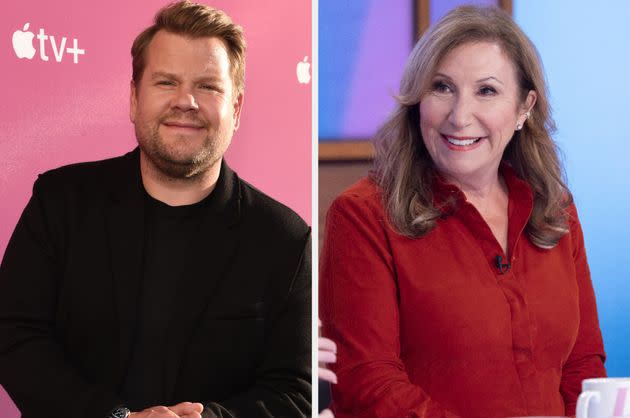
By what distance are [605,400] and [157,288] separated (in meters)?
0.96

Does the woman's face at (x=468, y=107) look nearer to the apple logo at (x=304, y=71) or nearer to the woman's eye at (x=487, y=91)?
the woman's eye at (x=487, y=91)

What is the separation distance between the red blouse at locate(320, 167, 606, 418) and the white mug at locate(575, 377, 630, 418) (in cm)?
24

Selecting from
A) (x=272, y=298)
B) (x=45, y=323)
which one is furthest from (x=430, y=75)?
(x=45, y=323)

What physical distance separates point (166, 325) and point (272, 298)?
0.24 m

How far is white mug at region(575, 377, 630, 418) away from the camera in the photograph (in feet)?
6.17

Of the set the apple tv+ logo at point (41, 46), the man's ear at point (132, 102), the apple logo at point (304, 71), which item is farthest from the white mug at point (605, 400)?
the apple tv+ logo at point (41, 46)

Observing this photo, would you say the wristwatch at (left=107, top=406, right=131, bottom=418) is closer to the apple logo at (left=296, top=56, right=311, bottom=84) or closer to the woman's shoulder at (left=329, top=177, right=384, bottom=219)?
the woman's shoulder at (left=329, top=177, right=384, bottom=219)

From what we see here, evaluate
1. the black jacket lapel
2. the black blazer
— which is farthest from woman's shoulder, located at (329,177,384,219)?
the black jacket lapel

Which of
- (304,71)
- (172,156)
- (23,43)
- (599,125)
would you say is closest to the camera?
(23,43)

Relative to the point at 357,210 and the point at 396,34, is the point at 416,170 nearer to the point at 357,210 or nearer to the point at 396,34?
the point at 357,210

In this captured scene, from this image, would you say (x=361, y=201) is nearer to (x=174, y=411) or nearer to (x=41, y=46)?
(x=174, y=411)

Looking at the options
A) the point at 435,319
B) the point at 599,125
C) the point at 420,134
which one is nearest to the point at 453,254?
the point at 435,319

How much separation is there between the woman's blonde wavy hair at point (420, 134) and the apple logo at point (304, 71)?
22 cm

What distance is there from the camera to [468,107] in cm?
209
